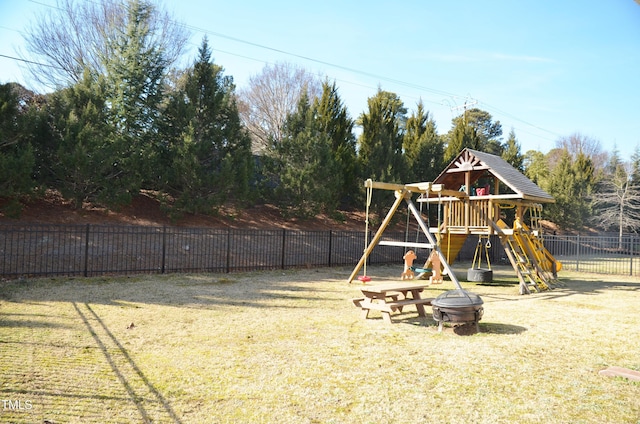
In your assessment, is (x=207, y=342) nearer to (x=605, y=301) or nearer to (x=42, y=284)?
(x=42, y=284)

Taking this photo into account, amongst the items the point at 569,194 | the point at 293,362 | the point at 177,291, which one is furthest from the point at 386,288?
the point at 569,194

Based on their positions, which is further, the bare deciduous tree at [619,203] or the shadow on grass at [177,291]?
the bare deciduous tree at [619,203]

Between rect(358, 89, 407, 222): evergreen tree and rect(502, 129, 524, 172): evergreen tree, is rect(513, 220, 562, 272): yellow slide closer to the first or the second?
rect(358, 89, 407, 222): evergreen tree

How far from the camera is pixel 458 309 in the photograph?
6.61m

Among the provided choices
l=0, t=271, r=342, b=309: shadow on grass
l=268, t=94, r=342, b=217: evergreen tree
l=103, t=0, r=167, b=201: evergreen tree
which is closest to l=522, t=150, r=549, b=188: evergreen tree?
l=268, t=94, r=342, b=217: evergreen tree

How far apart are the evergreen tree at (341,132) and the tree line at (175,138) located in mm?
61

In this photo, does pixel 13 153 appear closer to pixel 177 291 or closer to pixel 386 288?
pixel 177 291

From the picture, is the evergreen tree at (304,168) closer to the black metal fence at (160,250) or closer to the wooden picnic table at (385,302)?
the black metal fence at (160,250)

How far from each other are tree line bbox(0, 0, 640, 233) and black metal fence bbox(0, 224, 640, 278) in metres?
1.47

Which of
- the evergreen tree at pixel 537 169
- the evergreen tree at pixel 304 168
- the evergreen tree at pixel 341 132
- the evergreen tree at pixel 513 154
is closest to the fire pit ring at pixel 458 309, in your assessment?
the evergreen tree at pixel 304 168

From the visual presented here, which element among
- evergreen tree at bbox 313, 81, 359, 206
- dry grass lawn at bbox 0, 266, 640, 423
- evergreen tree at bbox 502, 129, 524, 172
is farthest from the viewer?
evergreen tree at bbox 502, 129, 524, 172

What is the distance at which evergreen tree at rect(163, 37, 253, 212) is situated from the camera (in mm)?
17141

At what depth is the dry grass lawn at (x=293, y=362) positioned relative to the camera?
3.86m

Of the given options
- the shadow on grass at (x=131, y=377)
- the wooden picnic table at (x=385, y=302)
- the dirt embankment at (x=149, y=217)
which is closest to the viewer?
the shadow on grass at (x=131, y=377)
